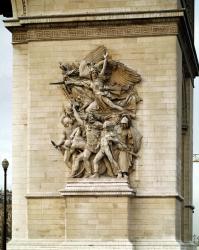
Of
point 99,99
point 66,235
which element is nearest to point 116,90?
point 99,99

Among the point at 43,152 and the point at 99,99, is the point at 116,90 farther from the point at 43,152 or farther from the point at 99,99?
the point at 43,152

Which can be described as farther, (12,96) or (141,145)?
(12,96)

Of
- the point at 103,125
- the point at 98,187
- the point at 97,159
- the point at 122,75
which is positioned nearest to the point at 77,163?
the point at 97,159

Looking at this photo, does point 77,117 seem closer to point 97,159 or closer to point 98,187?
point 97,159

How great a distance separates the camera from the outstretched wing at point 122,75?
2561 cm

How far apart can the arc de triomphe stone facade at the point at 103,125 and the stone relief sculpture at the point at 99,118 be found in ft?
0.09

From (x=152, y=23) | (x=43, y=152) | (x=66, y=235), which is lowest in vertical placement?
(x=66, y=235)

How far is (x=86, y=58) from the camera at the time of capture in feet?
85.0

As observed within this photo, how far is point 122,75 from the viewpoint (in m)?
25.7

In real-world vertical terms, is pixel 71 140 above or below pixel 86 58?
below

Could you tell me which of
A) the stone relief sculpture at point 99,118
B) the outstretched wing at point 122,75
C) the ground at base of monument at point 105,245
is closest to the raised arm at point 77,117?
the stone relief sculpture at point 99,118

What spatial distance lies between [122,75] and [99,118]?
129 centimetres

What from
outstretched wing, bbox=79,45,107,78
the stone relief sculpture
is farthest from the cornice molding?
the stone relief sculpture

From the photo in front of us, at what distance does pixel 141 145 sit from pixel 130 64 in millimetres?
2153
